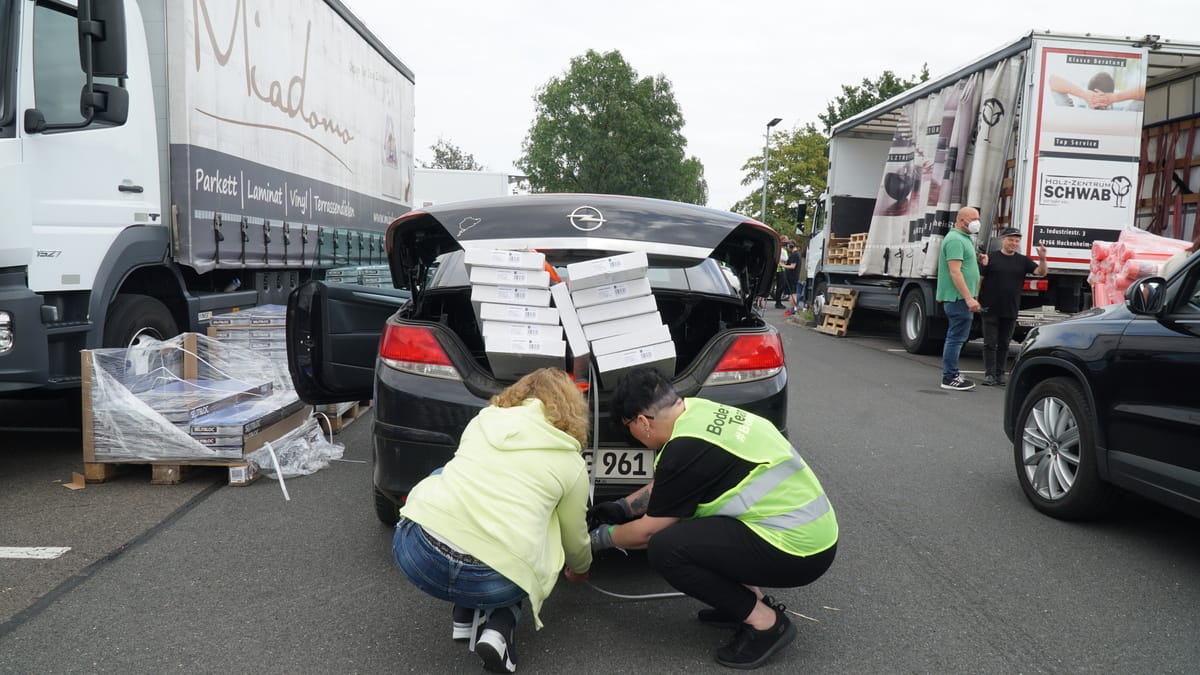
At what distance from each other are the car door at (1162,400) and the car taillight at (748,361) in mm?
1721

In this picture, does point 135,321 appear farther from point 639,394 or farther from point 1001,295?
point 1001,295

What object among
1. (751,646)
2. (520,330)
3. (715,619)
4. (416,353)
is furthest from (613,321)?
(751,646)

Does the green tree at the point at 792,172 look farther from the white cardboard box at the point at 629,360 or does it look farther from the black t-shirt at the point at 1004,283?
the white cardboard box at the point at 629,360

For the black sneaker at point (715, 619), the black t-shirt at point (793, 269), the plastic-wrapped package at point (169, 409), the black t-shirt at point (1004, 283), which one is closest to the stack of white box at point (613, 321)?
the black sneaker at point (715, 619)

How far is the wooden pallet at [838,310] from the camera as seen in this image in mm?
15078

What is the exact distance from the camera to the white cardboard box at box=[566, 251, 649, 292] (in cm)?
334

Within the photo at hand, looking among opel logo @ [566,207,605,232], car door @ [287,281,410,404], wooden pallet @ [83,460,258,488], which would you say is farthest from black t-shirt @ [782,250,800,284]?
opel logo @ [566,207,605,232]

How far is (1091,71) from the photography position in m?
9.43

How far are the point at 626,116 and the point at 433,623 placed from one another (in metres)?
53.6

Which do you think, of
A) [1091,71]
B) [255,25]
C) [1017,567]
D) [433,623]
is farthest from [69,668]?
[1091,71]

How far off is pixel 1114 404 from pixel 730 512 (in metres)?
2.42

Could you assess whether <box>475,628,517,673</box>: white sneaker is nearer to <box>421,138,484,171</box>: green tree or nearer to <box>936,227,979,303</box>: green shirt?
<box>936,227,979,303</box>: green shirt

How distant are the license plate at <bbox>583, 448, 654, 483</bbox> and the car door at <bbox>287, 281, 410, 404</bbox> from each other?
5.14 feet

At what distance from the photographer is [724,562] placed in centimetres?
278
